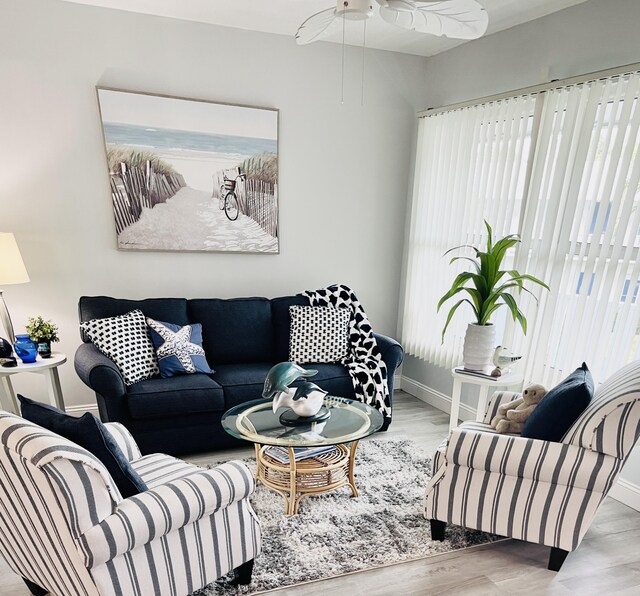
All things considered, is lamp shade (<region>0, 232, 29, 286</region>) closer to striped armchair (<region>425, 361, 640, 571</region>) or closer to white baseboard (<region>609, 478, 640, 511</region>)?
striped armchair (<region>425, 361, 640, 571</region>)

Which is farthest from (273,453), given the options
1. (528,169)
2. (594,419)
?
(528,169)

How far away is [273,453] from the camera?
2436 mm

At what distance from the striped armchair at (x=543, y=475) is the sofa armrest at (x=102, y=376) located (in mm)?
1844

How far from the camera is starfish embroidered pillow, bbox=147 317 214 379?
117 inches

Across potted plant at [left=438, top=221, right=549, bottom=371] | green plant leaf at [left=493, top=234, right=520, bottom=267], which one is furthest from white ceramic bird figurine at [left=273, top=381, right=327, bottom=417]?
green plant leaf at [left=493, top=234, right=520, bottom=267]

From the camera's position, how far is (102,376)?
262 centimetres

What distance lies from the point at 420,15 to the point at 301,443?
75.8 inches

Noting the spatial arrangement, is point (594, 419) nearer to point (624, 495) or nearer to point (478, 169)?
point (624, 495)

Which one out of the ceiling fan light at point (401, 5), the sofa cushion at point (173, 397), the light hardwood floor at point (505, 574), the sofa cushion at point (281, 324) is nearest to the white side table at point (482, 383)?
the light hardwood floor at point (505, 574)

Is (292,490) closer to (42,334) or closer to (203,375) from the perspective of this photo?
(203,375)

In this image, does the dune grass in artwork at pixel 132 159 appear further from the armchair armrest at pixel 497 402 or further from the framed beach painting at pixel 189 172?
the armchair armrest at pixel 497 402

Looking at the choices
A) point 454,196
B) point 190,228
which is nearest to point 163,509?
point 190,228

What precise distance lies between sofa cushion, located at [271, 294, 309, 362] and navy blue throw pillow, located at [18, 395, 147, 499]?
6.43 feet

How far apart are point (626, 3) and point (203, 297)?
327 centimetres
